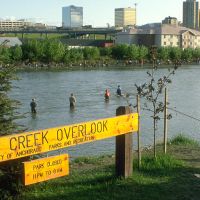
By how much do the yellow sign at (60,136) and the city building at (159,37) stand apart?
14139 centimetres

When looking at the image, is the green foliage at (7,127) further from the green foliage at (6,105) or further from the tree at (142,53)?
the tree at (142,53)

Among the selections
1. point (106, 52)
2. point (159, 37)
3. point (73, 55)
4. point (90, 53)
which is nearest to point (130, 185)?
point (73, 55)

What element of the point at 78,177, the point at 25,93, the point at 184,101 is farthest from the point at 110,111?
the point at 78,177

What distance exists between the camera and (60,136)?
308 inches

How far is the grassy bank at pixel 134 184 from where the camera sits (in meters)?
Answer: 8.08

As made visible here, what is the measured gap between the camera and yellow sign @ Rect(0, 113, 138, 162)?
7195 millimetres

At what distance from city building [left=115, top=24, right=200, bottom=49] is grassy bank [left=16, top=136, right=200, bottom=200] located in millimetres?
140194

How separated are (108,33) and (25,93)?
129515 millimetres

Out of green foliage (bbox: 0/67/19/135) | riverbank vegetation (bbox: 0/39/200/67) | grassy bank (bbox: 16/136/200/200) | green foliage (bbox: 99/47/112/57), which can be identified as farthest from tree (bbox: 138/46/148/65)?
green foliage (bbox: 0/67/19/135)

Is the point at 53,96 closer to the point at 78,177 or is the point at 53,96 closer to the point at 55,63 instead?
the point at 78,177

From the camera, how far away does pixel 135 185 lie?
8609 mm

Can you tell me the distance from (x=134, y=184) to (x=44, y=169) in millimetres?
1689

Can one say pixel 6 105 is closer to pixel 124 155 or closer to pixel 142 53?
pixel 124 155

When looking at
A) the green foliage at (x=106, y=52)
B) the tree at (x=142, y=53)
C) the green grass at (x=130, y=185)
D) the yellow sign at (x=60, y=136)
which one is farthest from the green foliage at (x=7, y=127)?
the green foliage at (x=106, y=52)
